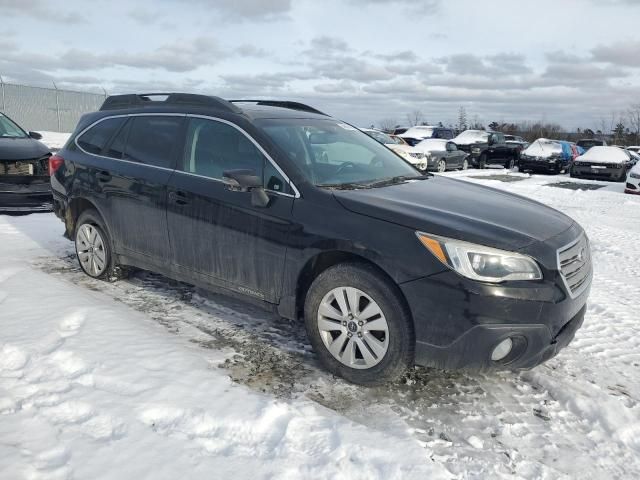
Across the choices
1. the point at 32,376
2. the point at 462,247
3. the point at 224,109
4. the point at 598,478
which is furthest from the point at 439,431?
the point at 224,109

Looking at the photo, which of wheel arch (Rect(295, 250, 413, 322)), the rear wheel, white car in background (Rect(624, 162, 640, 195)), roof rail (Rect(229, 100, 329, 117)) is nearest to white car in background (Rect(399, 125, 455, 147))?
white car in background (Rect(624, 162, 640, 195))

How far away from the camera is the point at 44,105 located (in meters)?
29.4

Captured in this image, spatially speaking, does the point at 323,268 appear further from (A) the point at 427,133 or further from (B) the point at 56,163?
(A) the point at 427,133

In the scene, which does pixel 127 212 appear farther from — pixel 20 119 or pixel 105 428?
pixel 20 119

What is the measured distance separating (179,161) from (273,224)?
1174mm

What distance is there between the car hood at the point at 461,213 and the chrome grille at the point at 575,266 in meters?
0.13

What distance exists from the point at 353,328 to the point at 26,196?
6.42m

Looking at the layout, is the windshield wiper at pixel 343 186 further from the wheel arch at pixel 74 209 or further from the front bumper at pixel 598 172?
the front bumper at pixel 598 172

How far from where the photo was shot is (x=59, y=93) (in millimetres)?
29953

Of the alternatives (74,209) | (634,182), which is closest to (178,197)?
(74,209)

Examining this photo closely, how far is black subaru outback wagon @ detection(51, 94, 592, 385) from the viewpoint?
2.98m

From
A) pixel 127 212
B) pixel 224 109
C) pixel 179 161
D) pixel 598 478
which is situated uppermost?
pixel 224 109

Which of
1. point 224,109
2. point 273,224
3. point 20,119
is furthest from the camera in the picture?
point 20,119

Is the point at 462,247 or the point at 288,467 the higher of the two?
the point at 462,247
